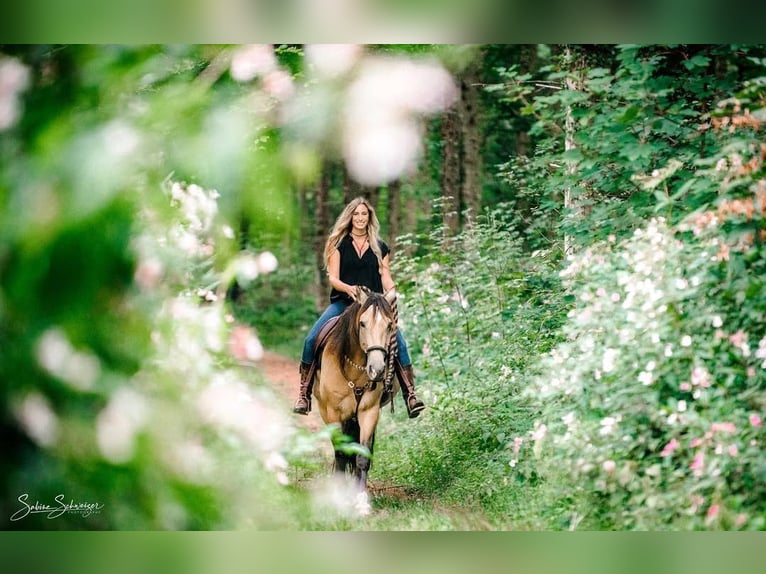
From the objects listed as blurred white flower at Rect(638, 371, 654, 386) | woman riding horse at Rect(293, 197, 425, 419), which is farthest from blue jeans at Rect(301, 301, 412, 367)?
blurred white flower at Rect(638, 371, 654, 386)

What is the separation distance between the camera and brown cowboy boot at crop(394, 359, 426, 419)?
5.53 m

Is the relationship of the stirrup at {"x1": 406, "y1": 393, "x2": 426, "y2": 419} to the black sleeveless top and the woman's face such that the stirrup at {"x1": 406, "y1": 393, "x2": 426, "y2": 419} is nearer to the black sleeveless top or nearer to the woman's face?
the black sleeveless top

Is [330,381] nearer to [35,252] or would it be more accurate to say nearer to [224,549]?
[224,549]

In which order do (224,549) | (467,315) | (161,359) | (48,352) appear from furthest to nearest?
(467,315), (224,549), (161,359), (48,352)

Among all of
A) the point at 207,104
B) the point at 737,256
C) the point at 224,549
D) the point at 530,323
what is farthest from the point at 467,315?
the point at 207,104

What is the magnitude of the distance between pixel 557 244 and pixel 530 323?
0.60 m

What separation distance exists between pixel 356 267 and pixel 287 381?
0.99 meters

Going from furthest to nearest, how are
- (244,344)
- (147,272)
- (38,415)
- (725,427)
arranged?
1. (725,427)
2. (244,344)
3. (147,272)
4. (38,415)

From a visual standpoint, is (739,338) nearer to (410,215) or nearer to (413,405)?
(413,405)

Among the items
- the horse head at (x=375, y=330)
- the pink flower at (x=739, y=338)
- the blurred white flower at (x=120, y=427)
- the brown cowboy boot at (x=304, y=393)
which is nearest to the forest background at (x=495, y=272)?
the pink flower at (x=739, y=338)

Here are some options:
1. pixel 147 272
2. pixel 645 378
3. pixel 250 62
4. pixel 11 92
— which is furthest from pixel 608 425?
pixel 11 92

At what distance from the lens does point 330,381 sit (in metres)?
5.49

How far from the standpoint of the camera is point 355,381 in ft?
17.7

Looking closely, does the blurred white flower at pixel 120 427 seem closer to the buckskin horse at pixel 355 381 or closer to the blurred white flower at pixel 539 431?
the buckskin horse at pixel 355 381
